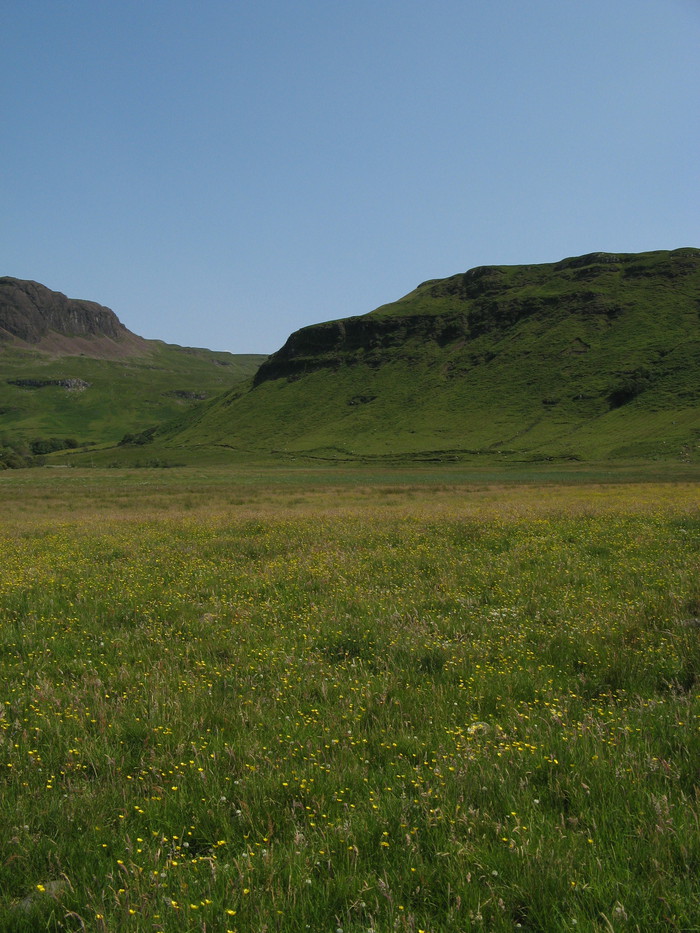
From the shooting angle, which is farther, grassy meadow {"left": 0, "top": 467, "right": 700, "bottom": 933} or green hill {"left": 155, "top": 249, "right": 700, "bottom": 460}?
green hill {"left": 155, "top": 249, "right": 700, "bottom": 460}

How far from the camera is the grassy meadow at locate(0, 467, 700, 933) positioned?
9.16 feet

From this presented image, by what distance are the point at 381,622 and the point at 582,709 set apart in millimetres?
3244

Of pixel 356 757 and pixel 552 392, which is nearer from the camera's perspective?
pixel 356 757

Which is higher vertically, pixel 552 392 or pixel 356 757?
pixel 552 392

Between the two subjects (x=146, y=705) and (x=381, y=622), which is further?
(x=381, y=622)

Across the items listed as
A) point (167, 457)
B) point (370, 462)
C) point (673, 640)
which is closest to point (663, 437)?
point (370, 462)

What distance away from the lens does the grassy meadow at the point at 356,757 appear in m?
2.79

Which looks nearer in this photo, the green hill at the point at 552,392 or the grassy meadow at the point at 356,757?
the grassy meadow at the point at 356,757

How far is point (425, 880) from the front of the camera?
2893 millimetres

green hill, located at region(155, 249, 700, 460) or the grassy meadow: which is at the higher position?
green hill, located at region(155, 249, 700, 460)

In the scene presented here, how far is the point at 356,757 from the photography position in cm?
420

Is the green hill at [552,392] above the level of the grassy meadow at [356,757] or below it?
above

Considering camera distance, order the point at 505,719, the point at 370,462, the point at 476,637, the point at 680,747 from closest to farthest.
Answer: the point at 680,747
the point at 505,719
the point at 476,637
the point at 370,462

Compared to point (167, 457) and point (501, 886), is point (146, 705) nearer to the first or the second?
point (501, 886)
